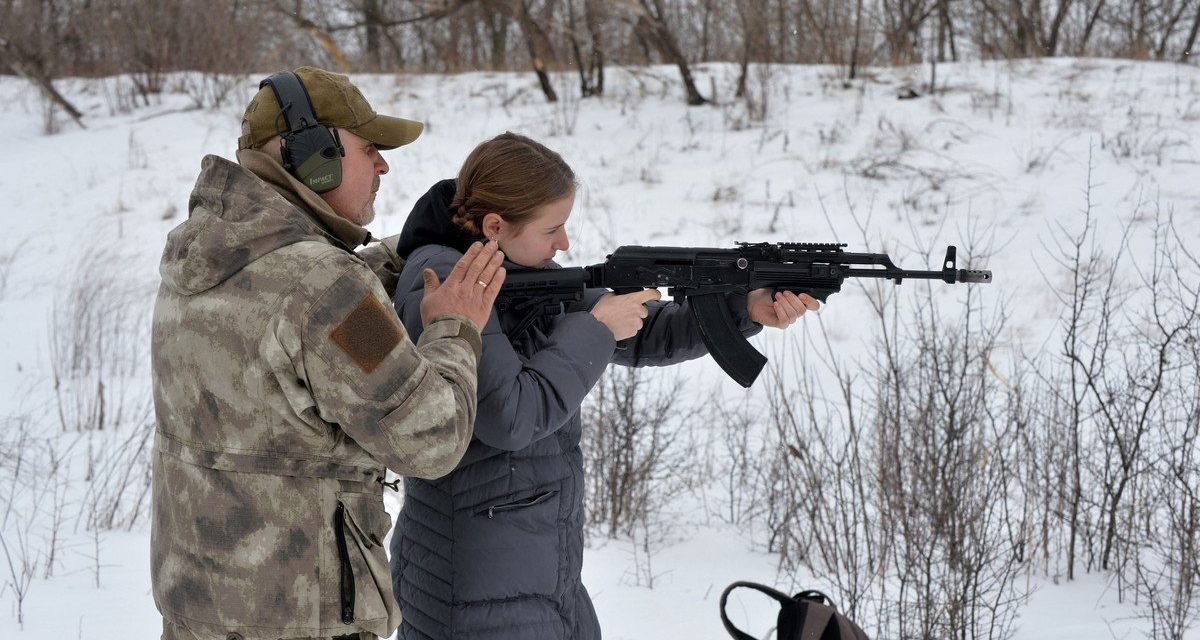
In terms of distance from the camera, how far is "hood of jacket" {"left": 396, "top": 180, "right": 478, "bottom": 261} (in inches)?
87.0

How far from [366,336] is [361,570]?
1.51 ft

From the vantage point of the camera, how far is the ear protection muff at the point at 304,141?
1891 mm

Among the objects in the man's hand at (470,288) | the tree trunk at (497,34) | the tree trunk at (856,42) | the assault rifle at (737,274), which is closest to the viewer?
the man's hand at (470,288)

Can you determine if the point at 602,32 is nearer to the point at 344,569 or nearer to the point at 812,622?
the point at 812,622

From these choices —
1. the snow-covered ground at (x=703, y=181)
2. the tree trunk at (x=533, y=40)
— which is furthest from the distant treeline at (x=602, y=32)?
the snow-covered ground at (x=703, y=181)

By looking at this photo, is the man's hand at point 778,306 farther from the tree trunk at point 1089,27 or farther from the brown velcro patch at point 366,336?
the tree trunk at point 1089,27

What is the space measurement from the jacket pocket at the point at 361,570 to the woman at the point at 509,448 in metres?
0.23

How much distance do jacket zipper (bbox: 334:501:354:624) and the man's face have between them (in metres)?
0.60

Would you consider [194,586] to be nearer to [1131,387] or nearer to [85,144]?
[1131,387]

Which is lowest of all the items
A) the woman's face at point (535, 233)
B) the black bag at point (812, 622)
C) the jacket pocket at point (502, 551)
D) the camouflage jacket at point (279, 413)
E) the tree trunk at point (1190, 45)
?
the black bag at point (812, 622)

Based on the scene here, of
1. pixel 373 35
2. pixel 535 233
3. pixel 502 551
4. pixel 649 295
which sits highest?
pixel 373 35

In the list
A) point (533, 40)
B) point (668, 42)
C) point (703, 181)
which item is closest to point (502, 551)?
point (703, 181)

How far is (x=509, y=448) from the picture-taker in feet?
6.51

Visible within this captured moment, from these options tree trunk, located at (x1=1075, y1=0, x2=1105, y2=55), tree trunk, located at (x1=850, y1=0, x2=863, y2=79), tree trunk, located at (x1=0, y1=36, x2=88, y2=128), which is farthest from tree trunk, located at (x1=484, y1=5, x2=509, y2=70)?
tree trunk, located at (x1=1075, y1=0, x2=1105, y2=55)
